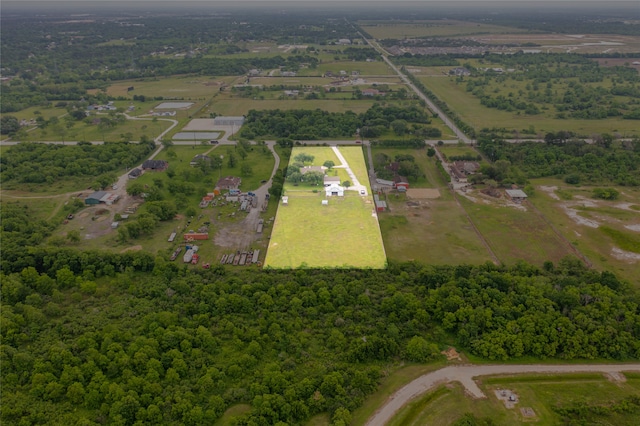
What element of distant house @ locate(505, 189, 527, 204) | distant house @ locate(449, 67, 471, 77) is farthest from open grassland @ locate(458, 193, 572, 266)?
distant house @ locate(449, 67, 471, 77)

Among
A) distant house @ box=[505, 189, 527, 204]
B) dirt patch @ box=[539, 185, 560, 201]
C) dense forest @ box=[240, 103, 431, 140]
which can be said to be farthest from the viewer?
dense forest @ box=[240, 103, 431, 140]

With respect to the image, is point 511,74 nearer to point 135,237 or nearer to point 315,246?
→ point 315,246

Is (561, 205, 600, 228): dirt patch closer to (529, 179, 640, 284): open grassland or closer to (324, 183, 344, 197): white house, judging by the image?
(529, 179, 640, 284): open grassland

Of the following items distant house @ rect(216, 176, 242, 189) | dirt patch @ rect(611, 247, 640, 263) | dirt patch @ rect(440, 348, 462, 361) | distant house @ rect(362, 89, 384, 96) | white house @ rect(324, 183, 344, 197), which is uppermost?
distant house @ rect(362, 89, 384, 96)

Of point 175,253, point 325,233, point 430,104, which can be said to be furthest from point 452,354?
point 430,104

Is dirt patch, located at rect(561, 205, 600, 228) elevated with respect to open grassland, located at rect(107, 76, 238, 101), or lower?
lower

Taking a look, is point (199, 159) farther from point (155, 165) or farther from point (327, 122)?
point (327, 122)

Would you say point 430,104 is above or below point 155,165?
above
